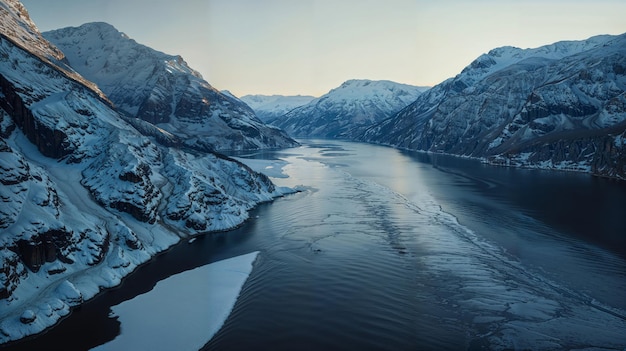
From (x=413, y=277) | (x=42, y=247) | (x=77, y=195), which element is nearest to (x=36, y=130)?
(x=77, y=195)

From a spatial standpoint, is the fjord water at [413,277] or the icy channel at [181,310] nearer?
the icy channel at [181,310]

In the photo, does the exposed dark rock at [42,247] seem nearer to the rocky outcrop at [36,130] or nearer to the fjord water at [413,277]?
the fjord water at [413,277]

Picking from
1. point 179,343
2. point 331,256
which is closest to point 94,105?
point 331,256

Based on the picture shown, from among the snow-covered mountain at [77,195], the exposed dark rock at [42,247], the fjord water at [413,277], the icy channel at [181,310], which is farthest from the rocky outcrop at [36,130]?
the icy channel at [181,310]

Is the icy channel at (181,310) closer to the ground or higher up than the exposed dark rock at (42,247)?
closer to the ground

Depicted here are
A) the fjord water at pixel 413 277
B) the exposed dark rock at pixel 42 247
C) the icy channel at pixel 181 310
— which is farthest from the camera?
the exposed dark rock at pixel 42 247

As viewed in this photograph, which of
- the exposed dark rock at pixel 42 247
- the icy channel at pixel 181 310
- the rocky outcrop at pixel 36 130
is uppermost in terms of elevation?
the rocky outcrop at pixel 36 130

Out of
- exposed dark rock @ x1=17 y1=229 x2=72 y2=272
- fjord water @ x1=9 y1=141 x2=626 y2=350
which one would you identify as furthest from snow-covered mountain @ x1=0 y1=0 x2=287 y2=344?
fjord water @ x1=9 y1=141 x2=626 y2=350
